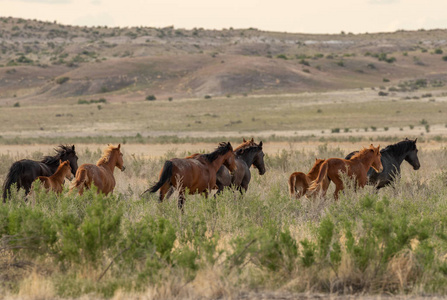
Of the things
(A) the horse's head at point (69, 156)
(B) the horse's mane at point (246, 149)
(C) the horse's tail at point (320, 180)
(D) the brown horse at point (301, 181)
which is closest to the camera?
(C) the horse's tail at point (320, 180)

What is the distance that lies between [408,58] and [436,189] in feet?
293

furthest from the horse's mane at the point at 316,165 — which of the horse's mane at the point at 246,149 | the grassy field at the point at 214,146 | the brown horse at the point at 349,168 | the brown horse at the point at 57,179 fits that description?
the brown horse at the point at 57,179

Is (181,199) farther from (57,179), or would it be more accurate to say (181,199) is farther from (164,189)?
(57,179)

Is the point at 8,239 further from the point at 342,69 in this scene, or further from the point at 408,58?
the point at 408,58

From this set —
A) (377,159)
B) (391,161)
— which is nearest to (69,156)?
(377,159)

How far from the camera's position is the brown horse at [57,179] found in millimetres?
12344

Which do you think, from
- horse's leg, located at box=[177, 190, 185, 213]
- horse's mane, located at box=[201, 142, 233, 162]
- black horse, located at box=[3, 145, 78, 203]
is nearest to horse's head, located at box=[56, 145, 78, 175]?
black horse, located at box=[3, 145, 78, 203]

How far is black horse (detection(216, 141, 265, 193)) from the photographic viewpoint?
13.7 meters

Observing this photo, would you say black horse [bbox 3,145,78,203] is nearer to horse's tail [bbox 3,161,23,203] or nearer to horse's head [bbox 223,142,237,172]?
horse's tail [bbox 3,161,23,203]

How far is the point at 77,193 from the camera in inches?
476

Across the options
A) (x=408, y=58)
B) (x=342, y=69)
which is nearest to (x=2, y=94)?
(x=342, y=69)

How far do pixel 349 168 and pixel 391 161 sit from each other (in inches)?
78.6

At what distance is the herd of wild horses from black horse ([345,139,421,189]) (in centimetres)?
2

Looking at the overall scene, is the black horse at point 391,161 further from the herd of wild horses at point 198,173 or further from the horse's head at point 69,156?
the horse's head at point 69,156
